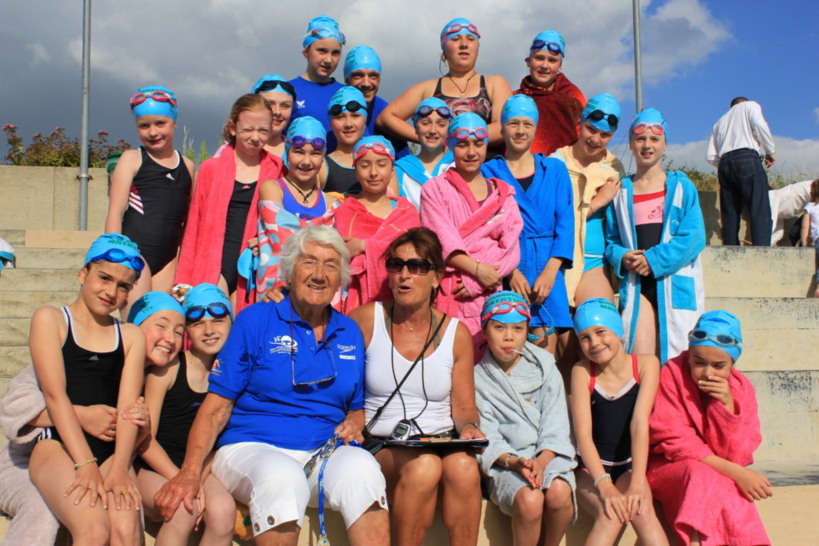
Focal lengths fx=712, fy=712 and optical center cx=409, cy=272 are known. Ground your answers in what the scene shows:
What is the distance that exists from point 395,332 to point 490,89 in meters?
2.46

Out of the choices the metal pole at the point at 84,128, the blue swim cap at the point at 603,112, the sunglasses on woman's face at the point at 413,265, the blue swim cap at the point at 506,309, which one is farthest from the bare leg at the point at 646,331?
the metal pole at the point at 84,128

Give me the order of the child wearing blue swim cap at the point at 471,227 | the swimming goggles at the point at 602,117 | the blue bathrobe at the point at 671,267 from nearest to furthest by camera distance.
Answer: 1. the child wearing blue swim cap at the point at 471,227
2. the blue bathrobe at the point at 671,267
3. the swimming goggles at the point at 602,117

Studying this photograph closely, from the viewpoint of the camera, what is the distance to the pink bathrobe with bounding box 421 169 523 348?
3.95 m

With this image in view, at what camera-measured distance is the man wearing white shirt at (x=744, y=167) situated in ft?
23.1

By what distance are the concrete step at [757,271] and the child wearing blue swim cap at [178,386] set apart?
435cm

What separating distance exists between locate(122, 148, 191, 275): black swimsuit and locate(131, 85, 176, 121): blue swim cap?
24 cm

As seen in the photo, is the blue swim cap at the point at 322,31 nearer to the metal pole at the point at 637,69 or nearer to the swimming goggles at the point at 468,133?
the swimming goggles at the point at 468,133

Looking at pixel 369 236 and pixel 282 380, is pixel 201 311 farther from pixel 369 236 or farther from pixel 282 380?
pixel 369 236

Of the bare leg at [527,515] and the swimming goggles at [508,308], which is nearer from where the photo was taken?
the bare leg at [527,515]

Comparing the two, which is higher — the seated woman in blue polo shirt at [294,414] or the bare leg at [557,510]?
the seated woman in blue polo shirt at [294,414]

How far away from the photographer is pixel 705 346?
3.57 m

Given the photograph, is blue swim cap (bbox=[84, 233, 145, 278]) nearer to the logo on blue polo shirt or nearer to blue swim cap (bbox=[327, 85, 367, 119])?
the logo on blue polo shirt

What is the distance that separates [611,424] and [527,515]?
699 mm

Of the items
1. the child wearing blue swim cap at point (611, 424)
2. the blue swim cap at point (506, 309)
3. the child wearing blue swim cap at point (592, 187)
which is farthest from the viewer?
the child wearing blue swim cap at point (592, 187)
